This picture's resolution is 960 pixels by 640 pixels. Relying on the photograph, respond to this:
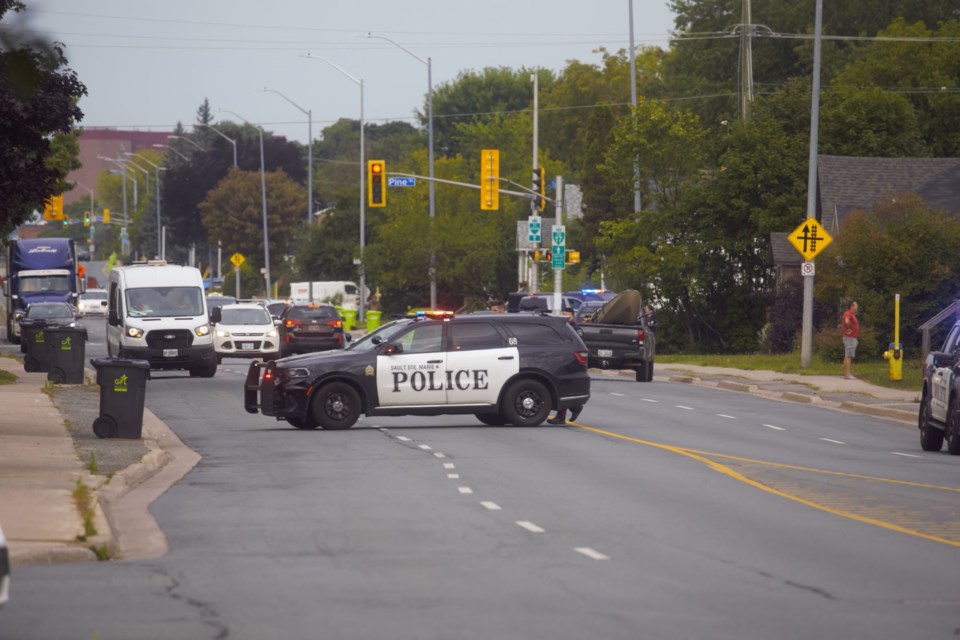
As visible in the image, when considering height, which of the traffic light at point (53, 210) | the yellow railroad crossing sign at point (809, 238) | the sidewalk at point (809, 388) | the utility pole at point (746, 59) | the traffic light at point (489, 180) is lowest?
the sidewalk at point (809, 388)

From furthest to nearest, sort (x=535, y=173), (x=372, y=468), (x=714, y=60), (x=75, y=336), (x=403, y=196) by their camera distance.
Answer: (x=714, y=60) → (x=403, y=196) → (x=535, y=173) → (x=75, y=336) → (x=372, y=468)

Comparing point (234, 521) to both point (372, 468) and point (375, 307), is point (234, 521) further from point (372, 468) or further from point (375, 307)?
point (375, 307)

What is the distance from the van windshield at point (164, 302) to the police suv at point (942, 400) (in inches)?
754

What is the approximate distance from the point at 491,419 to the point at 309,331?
22153mm

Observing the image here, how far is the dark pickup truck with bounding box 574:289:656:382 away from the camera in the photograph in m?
38.4

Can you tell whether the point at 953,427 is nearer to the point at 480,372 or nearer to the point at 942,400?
the point at 942,400

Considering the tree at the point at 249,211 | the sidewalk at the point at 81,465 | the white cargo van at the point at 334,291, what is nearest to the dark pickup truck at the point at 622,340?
the sidewalk at the point at 81,465

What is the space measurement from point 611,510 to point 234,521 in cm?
338

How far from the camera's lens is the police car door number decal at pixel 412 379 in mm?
23391

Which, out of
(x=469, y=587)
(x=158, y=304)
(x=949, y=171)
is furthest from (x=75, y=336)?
(x=949, y=171)

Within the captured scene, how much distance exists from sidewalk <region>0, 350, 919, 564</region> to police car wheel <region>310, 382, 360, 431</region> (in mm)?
2134

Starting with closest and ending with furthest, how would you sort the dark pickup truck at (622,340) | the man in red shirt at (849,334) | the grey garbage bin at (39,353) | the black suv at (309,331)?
the grey garbage bin at (39,353), the man in red shirt at (849,334), the dark pickup truck at (622,340), the black suv at (309,331)

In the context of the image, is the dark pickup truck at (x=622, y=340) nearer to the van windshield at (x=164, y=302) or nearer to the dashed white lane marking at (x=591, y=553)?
the van windshield at (x=164, y=302)

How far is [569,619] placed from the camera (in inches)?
358
